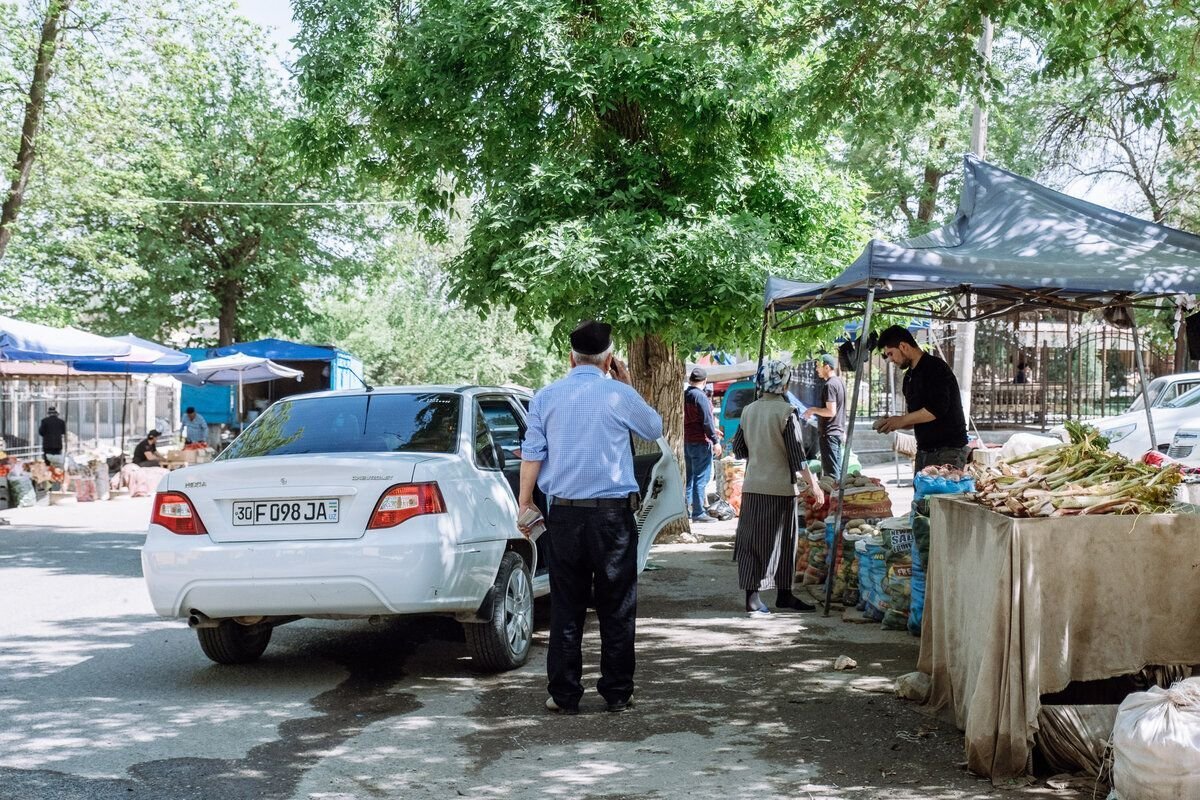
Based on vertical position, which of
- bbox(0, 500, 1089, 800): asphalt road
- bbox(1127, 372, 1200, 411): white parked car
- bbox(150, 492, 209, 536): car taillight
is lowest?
bbox(0, 500, 1089, 800): asphalt road

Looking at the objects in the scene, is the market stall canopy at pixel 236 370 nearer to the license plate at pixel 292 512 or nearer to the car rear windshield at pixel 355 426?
the car rear windshield at pixel 355 426

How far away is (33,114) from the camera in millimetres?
20172

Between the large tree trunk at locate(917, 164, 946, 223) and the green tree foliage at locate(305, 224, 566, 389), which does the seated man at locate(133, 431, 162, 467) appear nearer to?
the large tree trunk at locate(917, 164, 946, 223)

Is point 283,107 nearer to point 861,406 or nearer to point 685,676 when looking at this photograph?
point 861,406

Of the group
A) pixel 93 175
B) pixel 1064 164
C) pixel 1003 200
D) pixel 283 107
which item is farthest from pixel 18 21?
pixel 1064 164

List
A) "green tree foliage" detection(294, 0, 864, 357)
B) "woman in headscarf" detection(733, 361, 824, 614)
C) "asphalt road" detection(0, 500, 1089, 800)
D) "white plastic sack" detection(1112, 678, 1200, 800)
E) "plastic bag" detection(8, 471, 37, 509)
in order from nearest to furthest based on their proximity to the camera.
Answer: "white plastic sack" detection(1112, 678, 1200, 800) < "asphalt road" detection(0, 500, 1089, 800) < "woman in headscarf" detection(733, 361, 824, 614) < "green tree foliage" detection(294, 0, 864, 357) < "plastic bag" detection(8, 471, 37, 509)

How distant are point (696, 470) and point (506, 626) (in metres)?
9.34

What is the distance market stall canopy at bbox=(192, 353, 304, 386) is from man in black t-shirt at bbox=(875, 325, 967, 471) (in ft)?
62.0

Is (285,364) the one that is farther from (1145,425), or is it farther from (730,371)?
(1145,425)

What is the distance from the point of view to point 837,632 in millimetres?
8555

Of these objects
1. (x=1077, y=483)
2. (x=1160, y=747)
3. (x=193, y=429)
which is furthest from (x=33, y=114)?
(x=1160, y=747)

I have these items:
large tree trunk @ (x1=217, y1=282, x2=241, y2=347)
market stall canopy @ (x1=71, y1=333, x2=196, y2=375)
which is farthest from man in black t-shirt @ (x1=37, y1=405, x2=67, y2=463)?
large tree trunk @ (x1=217, y1=282, x2=241, y2=347)

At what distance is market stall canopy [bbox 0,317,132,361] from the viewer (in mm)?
17297

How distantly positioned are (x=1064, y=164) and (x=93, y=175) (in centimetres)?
1866
